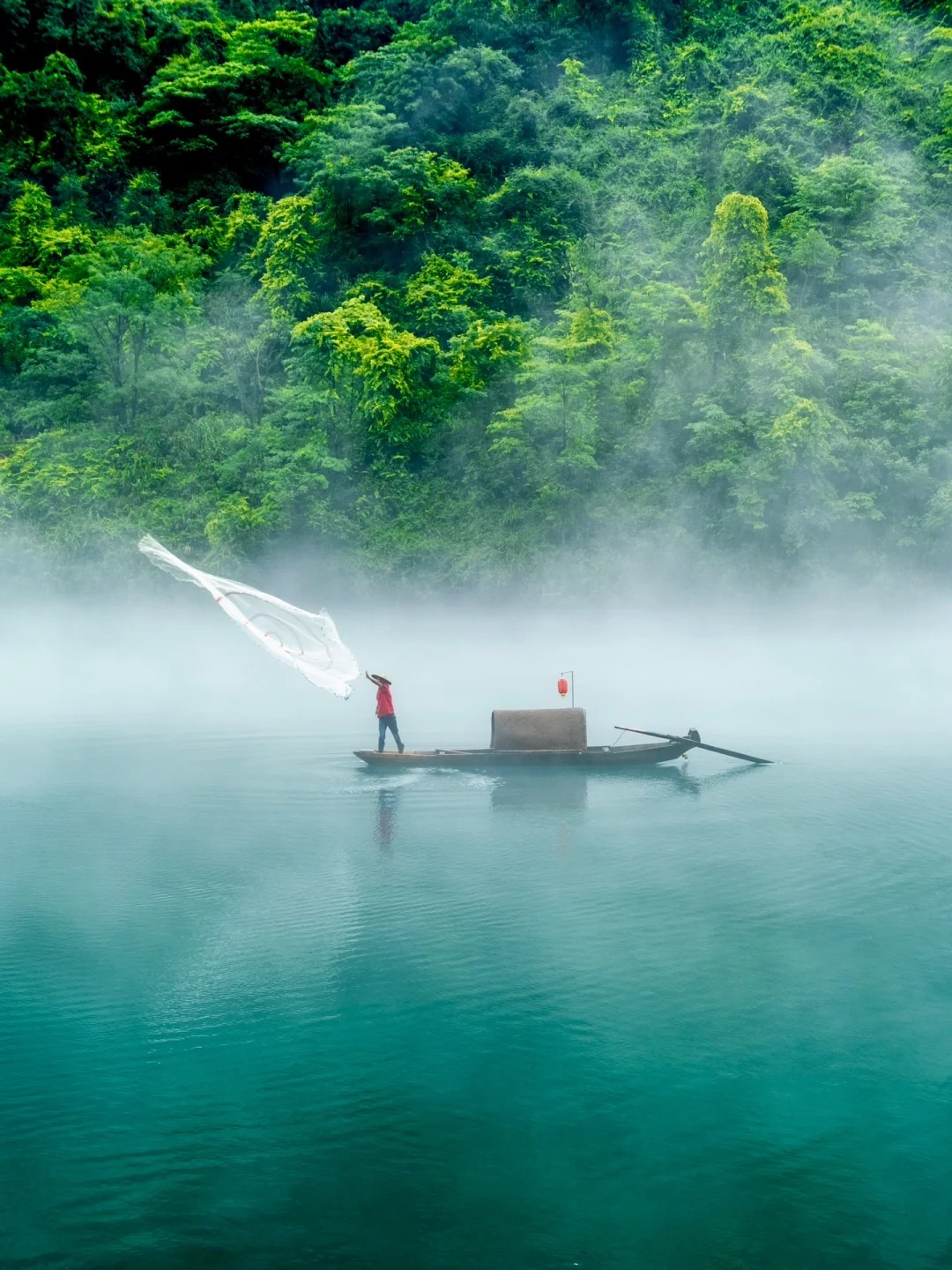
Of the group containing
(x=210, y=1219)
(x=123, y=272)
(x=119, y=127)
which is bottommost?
(x=210, y=1219)

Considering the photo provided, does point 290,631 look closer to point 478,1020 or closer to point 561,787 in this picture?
point 561,787

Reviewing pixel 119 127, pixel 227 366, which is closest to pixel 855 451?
pixel 227 366

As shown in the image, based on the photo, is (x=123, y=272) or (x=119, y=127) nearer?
(x=123, y=272)

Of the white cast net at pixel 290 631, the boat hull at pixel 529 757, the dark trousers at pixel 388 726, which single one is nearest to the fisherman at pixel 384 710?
the dark trousers at pixel 388 726

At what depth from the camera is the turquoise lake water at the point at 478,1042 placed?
8.74m

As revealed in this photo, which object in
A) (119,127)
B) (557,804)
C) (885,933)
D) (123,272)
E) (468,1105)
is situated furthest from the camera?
(119,127)

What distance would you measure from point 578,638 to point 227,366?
64.1ft

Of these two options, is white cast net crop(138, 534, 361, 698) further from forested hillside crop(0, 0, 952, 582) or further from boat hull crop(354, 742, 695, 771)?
forested hillside crop(0, 0, 952, 582)

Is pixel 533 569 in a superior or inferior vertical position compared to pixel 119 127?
inferior

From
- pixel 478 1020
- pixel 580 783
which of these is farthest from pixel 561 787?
pixel 478 1020

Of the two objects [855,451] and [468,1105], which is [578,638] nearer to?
Result: [855,451]

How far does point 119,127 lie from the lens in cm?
5753

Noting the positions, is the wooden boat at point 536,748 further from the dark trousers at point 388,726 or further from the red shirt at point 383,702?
the red shirt at point 383,702

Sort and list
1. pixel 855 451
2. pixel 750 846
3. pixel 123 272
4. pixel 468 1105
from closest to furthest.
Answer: pixel 468 1105 → pixel 750 846 → pixel 855 451 → pixel 123 272
